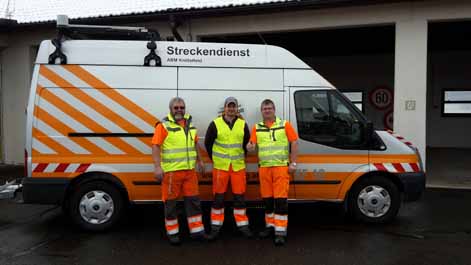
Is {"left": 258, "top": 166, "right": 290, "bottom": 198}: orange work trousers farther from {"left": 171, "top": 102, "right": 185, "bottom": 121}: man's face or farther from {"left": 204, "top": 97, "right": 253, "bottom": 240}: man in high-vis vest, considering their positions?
{"left": 171, "top": 102, "right": 185, "bottom": 121}: man's face

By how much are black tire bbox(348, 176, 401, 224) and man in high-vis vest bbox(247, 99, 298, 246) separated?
Result: 1160 mm

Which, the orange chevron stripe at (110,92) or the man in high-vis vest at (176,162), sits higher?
the orange chevron stripe at (110,92)

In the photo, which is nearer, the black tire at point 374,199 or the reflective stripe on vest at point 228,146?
the reflective stripe on vest at point 228,146

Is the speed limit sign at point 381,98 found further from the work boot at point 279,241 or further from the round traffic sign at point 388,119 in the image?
the work boot at point 279,241

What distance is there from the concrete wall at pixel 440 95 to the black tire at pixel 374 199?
40.7 ft

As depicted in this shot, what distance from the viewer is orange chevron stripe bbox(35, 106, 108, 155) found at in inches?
196

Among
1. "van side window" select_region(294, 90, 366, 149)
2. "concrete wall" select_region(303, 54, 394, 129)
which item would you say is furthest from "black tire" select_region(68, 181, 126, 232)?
"concrete wall" select_region(303, 54, 394, 129)

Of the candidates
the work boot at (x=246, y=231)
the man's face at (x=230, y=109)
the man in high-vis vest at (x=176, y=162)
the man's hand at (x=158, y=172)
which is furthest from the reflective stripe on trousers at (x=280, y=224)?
the man's hand at (x=158, y=172)

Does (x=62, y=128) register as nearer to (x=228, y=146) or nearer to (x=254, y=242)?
(x=228, y=146)

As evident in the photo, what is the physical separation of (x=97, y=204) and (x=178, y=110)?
167 centimetres

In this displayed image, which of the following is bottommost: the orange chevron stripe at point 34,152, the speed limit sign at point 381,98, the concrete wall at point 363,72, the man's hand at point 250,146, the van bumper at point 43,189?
the van bumper at point 43,189

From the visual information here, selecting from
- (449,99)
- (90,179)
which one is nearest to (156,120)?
(90,179)

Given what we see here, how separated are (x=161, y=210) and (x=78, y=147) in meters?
1.94

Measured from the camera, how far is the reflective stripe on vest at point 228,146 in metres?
4.81
